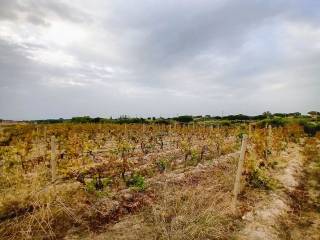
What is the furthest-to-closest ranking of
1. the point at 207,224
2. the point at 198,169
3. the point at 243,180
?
the point at 198,169
the point at 243,180
the point at 207,224

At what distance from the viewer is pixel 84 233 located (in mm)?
5711

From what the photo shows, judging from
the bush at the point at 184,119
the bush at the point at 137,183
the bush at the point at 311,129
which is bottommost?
the bush at the point at 137,183

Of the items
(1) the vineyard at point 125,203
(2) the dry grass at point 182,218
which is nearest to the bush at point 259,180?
(1) the vineyard at point 125,203

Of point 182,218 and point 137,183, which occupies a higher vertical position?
point 137,183

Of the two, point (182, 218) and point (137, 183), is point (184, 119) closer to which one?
point (137, 183)

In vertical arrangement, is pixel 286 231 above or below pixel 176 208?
below

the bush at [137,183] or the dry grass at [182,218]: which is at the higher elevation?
the bush at [137,183]

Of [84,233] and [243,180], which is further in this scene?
[243,180]

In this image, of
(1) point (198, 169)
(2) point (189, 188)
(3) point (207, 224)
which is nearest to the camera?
(3) point (207, 224)

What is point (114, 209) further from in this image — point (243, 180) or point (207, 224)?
point (243, 180)

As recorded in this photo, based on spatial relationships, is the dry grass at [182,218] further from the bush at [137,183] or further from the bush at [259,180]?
the bush at [259,180]

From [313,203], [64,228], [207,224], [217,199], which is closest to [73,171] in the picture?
[64,228]

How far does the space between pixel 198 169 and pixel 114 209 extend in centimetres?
512

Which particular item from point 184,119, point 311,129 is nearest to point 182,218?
point 311,129
